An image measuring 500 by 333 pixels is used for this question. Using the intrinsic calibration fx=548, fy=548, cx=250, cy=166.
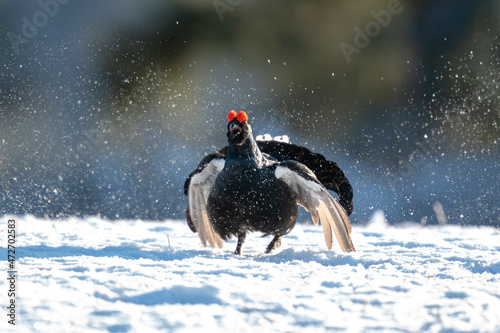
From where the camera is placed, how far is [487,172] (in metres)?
9.32

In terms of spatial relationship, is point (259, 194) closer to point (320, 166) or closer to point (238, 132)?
point (238, 132)

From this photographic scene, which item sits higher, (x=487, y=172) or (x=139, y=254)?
(x=487, y=172)

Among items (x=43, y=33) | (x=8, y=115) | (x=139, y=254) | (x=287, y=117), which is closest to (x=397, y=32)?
(x=287, y=117)

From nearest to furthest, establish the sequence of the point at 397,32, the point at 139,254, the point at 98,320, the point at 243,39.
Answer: the point at 98,320 → the point at 139,254 → the point at 243,39 → the point at 397,32

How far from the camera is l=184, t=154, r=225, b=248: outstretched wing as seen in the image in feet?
12.1

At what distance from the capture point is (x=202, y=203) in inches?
151

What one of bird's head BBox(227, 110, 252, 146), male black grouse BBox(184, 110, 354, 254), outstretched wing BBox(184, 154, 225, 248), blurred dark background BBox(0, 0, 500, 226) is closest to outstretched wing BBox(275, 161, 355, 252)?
male black grouse BBox(184, 110, 354, 254)

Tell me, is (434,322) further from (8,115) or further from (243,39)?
(8,115)

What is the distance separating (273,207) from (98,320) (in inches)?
67.5

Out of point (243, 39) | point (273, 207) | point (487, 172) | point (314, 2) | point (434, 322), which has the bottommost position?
point (434, 322)

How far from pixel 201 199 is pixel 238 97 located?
205 inches

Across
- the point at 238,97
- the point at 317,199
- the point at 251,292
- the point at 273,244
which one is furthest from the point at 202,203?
the point at 238,97

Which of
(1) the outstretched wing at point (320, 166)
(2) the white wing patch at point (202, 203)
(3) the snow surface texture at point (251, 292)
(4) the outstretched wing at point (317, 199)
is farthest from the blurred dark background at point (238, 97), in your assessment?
(3) the snow surface texture at point (251, 292)

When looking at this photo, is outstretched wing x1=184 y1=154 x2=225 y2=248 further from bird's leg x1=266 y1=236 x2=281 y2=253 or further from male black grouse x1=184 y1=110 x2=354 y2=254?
bird's leg x1=266 y1=236 x2=281 y2=253
